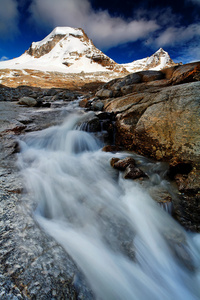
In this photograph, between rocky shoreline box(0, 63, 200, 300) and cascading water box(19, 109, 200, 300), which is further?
cascading water box(19, 109, 200, 300)

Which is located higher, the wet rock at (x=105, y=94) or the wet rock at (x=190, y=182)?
the wet rock at (x=105, y=94)

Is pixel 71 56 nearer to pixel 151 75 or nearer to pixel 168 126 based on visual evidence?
pixel 151 75

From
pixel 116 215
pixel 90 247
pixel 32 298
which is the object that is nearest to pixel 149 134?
pixel 116 215

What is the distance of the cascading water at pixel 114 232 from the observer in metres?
1.49

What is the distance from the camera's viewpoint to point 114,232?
2.02 metres

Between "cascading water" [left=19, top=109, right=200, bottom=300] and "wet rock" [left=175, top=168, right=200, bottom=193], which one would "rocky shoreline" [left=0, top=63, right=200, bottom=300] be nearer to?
"wet rock" [left=175, top=168, right=200, bottom=193]

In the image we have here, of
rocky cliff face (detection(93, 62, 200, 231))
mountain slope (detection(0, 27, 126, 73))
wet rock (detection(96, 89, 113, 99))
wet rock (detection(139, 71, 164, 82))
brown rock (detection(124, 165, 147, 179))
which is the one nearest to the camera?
rocky cliff face (detection(93, 62, 200, 231))

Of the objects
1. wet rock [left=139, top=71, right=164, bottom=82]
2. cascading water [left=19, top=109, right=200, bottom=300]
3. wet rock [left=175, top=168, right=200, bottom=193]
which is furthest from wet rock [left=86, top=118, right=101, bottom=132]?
wet rock [left=139, top=71, right=164, bottom=82]

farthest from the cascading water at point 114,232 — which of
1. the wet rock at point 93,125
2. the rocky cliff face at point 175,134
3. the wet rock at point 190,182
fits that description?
the wet rock at point 93,125

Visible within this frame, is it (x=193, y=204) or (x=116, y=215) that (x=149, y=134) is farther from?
(x=116, y=215)

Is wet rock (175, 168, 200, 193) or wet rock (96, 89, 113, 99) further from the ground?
wet rock (96, 89, 113, 99)

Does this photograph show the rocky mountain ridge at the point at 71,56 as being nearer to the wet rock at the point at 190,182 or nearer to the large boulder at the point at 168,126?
the large boulder at the point at 168,126

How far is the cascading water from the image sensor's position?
1495 mm

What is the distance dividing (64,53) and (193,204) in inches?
4509
